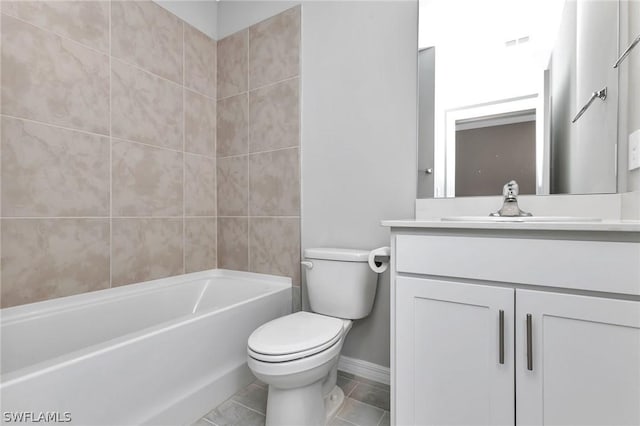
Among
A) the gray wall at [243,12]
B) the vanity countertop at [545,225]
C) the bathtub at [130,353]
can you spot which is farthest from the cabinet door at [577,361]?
the gray wall at [243,12]

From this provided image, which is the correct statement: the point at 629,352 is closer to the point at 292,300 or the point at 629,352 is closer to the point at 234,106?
the point at 292,300

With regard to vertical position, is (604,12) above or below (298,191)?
above

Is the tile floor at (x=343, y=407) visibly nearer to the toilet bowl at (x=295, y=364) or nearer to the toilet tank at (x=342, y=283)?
the toilet bowl at (x=295, y=364)

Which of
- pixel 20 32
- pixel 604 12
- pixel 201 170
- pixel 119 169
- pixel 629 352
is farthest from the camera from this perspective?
pixel 201 170

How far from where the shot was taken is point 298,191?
1.91 meters

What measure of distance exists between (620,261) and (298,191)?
57.3 inches

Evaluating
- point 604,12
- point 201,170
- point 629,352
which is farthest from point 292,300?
point 604,12

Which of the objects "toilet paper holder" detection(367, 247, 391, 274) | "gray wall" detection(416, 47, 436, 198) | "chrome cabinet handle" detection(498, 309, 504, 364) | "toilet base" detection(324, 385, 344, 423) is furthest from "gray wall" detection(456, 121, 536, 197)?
"toilet base" detection(324, 385, 344, 423)

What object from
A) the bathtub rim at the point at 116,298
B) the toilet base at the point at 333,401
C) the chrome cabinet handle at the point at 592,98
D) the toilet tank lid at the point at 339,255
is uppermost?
the chrome cabinet handle at the point at 592,98

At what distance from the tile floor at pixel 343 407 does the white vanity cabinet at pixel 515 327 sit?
0.35 m

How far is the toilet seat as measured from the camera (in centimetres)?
112

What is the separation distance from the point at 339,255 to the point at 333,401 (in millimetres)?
672

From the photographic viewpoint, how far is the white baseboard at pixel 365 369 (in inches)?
65.4

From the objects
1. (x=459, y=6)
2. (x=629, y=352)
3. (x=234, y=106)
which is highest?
(x=459, y=6)
